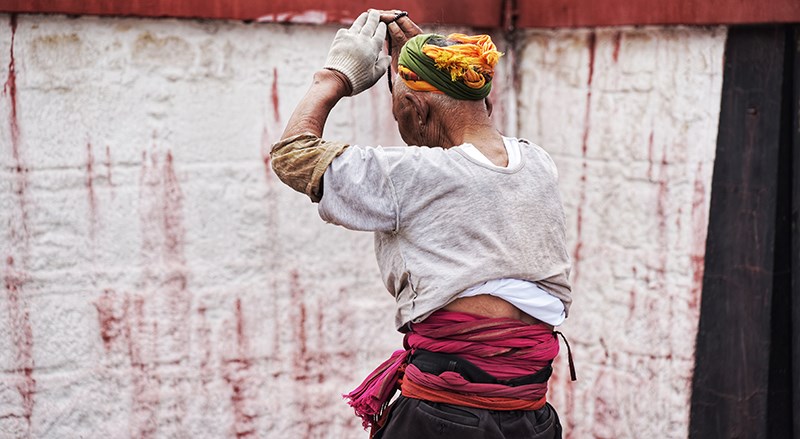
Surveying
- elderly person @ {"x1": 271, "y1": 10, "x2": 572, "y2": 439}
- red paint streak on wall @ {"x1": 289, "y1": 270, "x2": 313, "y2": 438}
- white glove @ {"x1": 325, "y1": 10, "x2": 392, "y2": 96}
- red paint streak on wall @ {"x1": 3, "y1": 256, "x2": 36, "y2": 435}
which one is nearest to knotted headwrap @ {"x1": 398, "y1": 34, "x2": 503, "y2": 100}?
elderly person @ {"x1": 271, "y1": 10, "x2": 572, "y2": 439}

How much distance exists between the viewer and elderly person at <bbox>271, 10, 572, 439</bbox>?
2.55 meters

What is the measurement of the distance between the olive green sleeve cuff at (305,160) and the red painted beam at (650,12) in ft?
6.61

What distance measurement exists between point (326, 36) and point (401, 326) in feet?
6.42

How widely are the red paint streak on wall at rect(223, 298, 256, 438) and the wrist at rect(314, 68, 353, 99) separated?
180 centimetres

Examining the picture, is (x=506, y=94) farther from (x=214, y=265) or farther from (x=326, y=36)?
(x=214, y=265)

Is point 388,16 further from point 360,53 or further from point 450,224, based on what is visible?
point 450,224

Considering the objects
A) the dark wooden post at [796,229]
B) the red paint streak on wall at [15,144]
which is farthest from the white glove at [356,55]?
the dark wooden post at [796,229]

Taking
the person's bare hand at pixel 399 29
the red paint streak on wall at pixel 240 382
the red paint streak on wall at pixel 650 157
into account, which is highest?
the person's bare hand at pixel 399 29

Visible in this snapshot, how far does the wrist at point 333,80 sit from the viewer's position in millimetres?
2732

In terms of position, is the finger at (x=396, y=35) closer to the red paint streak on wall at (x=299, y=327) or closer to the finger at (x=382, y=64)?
the finger at (x=382, y=64)

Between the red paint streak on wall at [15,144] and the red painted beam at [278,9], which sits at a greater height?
the red painted beam at [278,9]

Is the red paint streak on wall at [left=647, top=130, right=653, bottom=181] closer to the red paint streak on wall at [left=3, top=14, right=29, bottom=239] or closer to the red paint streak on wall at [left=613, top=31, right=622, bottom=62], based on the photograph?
the red paint streak on wall at [left=613, top=31, right=622, bottom=62]

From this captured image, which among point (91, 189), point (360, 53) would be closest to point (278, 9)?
point (91, 189)

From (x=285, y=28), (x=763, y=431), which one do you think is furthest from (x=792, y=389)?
(x=285, y=28)
